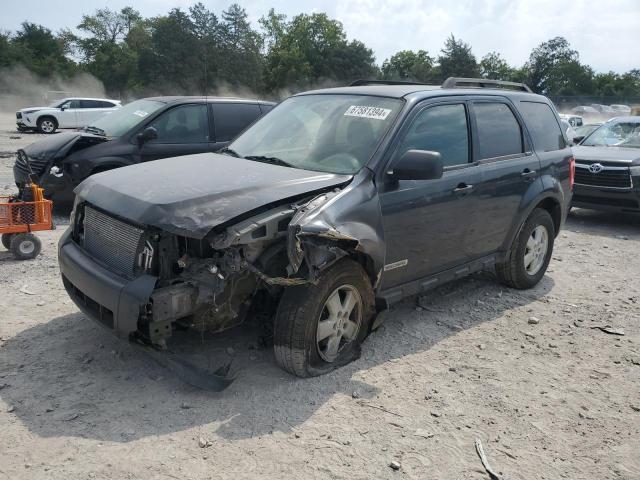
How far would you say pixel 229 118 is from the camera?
28.6ft

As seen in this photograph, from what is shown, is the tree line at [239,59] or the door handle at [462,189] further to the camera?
the tree line at [239,59]

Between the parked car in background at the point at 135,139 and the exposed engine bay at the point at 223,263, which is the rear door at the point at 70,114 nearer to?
the parked car in background at the point at 135,139

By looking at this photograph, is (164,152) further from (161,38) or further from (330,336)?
(161,38)

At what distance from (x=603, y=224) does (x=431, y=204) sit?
663 cm

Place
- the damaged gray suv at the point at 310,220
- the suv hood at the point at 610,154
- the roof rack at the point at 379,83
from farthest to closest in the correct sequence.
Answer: the suv hood at the point at 610,154, the roof rack at the point at 379,83, the damaged gray suv at the point at 310,220

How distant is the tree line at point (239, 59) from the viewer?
45.4m

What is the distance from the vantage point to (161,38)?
4778 cm

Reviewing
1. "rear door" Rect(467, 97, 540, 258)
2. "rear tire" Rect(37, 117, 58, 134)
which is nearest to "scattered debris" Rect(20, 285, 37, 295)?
"rear door" Rect(467, 97, 540, 258)

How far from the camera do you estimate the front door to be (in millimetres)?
4156

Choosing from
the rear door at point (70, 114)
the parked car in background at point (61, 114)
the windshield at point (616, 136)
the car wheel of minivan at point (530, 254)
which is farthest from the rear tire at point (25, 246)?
the rear door at point (70, 114)

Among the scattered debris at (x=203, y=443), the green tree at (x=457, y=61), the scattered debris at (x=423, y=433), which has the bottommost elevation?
the scattered debris at (x=423, y=433)

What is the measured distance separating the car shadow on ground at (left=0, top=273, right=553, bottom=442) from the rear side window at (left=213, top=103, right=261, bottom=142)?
4630 millimetres

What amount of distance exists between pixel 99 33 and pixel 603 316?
7865 centimetres

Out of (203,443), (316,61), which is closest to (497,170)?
(203,443)
